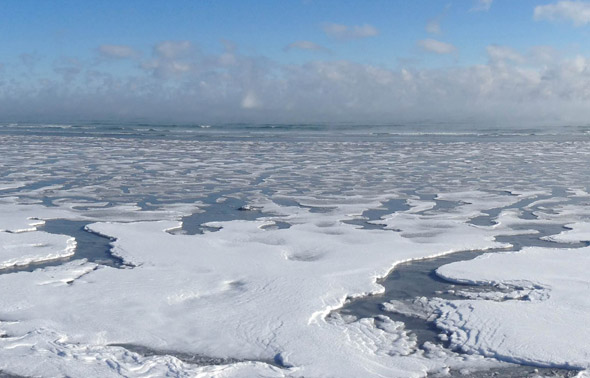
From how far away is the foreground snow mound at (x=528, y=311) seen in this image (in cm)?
364

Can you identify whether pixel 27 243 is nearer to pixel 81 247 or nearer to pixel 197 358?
pixel 81 247

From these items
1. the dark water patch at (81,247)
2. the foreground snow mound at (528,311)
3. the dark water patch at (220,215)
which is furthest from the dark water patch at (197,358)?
the dark water patch at (220,215)

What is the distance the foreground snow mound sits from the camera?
3.64 m

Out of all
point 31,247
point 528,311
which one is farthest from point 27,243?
point 528,311

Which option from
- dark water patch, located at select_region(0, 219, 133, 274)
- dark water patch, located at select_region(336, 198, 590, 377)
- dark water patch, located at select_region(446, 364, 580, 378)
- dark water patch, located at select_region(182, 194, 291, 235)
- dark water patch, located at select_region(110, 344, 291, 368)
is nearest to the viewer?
dark water patch, located at select_region(446, 364, 580, 378)

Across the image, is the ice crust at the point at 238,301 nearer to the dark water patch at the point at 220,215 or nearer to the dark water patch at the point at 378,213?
the dark water patch at the point at 220,215

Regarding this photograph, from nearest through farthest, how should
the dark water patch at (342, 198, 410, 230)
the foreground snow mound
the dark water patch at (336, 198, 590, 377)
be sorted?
the foreground snow mound → the dark water patch at (336, 198, 590, 377) → the dark water patch at (342, 198, 410, 230)

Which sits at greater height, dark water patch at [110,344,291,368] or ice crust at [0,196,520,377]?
ice crust at [0,196,520,377]

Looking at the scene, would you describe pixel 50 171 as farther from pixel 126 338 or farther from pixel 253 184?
pixel 126 338

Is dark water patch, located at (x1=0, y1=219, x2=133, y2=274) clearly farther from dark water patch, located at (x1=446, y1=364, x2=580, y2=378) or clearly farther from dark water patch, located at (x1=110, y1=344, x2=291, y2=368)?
dark water patch, located at (x1=446, y1=364, x2=580, y2=378)

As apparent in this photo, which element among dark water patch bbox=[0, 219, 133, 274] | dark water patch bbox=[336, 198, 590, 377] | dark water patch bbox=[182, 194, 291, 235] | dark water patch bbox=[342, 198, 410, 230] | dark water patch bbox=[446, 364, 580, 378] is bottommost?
dark water patch bbox=[446, 364, 580, 378]

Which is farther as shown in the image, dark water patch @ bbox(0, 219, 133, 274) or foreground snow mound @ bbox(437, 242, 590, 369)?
dark water patch @ bbox(0, 219, 133, 274)

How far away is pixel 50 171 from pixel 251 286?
9.82m

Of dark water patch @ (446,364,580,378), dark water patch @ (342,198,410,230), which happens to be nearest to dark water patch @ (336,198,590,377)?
dark water patch @ (446,364,580,378)
